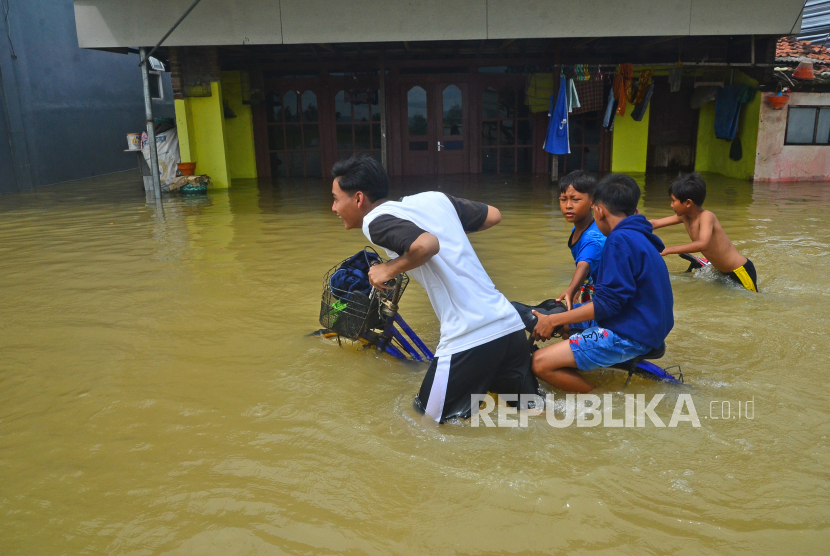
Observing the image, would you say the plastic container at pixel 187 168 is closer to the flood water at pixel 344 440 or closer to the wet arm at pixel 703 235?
the flood water at pixel 344 440

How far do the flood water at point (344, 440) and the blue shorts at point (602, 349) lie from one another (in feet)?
0.99

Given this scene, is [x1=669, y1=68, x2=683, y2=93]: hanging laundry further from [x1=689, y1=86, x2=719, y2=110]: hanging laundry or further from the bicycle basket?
the bicycle basket

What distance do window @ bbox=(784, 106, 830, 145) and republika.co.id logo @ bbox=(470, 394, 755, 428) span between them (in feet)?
39.7

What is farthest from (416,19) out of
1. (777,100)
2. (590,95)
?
(777,100)

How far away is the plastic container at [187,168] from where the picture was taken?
493 inches

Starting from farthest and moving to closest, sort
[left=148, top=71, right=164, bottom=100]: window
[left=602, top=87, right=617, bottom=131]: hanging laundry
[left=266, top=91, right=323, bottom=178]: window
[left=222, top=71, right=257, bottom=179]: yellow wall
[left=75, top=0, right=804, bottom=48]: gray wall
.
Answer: [left=266, top=91, right=323, bottom=178]: window, [left=222, top=71, right=257, bottom=179]: yellow wall, [left=602, top=87, right=617, bottom=131]: hanging laundry, [left=148, top=71, right=164, bottom=100]: window, [left=75, top=0, right=804, bottom=48]: gray wall

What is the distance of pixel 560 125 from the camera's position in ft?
42.0

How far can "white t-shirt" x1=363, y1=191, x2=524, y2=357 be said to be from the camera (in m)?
2.62

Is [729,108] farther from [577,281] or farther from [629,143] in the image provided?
[577,281]

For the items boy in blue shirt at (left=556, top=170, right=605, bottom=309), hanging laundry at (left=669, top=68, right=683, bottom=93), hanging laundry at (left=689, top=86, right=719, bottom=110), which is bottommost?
boy in blue shirt at (left=556, top=170, right=605, bottom=309)

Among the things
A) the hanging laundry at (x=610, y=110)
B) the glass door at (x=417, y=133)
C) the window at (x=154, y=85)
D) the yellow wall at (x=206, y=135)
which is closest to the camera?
the window at (x=154, y=85)

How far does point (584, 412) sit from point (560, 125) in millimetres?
10539

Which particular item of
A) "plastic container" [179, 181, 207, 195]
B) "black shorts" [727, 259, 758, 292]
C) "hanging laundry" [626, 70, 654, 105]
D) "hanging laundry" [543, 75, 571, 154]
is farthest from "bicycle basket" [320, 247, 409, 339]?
"hanging laundry" [626, 70, 654, 105]

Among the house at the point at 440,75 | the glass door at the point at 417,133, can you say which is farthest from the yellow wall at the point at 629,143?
the glass door at the point at 417,133
